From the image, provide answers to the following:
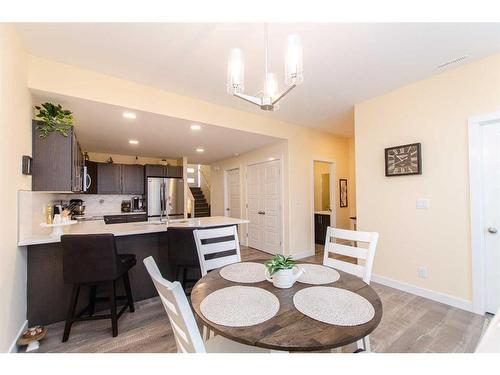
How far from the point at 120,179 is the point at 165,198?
3.75 ft

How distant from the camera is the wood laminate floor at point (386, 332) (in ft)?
5.86

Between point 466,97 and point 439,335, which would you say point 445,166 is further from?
point 439,335

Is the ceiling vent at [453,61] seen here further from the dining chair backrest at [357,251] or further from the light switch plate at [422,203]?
the dining chair backrest at [357,251]

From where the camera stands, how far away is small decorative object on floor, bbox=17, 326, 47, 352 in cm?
173

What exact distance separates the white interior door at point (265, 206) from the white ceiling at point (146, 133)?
594 millimetres

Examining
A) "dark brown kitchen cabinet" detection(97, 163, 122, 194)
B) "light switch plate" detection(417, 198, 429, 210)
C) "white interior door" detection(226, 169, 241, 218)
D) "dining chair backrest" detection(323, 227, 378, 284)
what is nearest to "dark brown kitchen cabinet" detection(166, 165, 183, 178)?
"dark brown kitchen cabinet" detection(97, 163, 122, 194)

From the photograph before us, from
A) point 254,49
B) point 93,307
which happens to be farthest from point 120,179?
point 254,49

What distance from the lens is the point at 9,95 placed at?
159 cm

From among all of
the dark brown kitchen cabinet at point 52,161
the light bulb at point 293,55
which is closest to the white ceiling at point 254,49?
the light bulb at point 293,55

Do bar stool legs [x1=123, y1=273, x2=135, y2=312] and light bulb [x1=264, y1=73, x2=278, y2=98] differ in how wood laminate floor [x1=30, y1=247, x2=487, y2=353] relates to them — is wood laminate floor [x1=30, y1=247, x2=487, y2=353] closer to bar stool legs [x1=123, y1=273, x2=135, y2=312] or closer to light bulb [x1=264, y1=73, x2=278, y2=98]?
bar stool legs [x1=123, y1=273, x2=135, y2=312]

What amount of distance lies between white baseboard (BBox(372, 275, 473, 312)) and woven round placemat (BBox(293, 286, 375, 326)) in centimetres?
219

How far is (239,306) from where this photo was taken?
106 centimetres

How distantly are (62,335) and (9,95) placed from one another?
2065 mm

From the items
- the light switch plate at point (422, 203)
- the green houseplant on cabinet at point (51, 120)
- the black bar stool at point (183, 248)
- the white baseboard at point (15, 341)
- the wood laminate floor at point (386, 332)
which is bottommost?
the wood laminate floor at point (386, 332)
